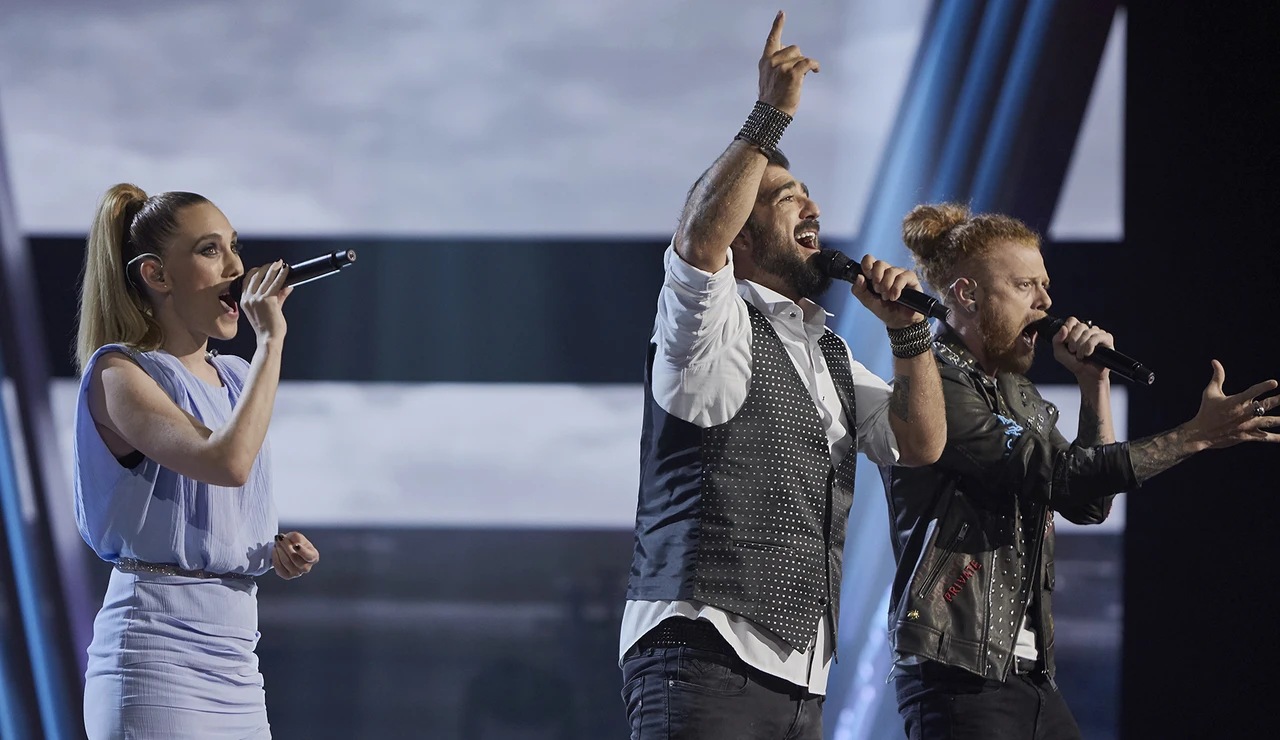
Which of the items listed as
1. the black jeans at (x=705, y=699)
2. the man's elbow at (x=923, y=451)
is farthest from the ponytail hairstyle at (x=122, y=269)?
the man's elbow at (x=923, y=451)

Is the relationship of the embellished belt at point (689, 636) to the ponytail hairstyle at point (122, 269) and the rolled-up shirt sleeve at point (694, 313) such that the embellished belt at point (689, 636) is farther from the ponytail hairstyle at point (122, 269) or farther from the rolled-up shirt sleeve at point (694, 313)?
the ponytail hairstyle at point (122, 269)

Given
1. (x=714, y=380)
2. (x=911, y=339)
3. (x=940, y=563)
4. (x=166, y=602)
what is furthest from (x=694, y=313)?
(x=166, y=602)

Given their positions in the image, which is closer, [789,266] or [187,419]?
[187,419]

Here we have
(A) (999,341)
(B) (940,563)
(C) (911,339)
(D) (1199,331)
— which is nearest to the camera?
(C) (911,339)

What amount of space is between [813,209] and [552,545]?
1356 millimetres

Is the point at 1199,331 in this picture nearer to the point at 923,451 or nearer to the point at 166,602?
the point at 923,451

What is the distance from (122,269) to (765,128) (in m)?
0.82

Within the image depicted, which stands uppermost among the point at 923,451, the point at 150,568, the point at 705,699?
the point at 923,451

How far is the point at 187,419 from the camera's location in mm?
1378

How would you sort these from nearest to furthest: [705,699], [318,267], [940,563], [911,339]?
1. [705,699]
2. [318,267]
3. [911,339]
4. [940,563]

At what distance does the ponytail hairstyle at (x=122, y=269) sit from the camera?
1481 millimetres

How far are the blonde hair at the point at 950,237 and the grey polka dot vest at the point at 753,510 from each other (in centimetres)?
58

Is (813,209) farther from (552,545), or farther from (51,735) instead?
(51,735)

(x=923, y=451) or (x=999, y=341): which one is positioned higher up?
(x=999, y=341)
